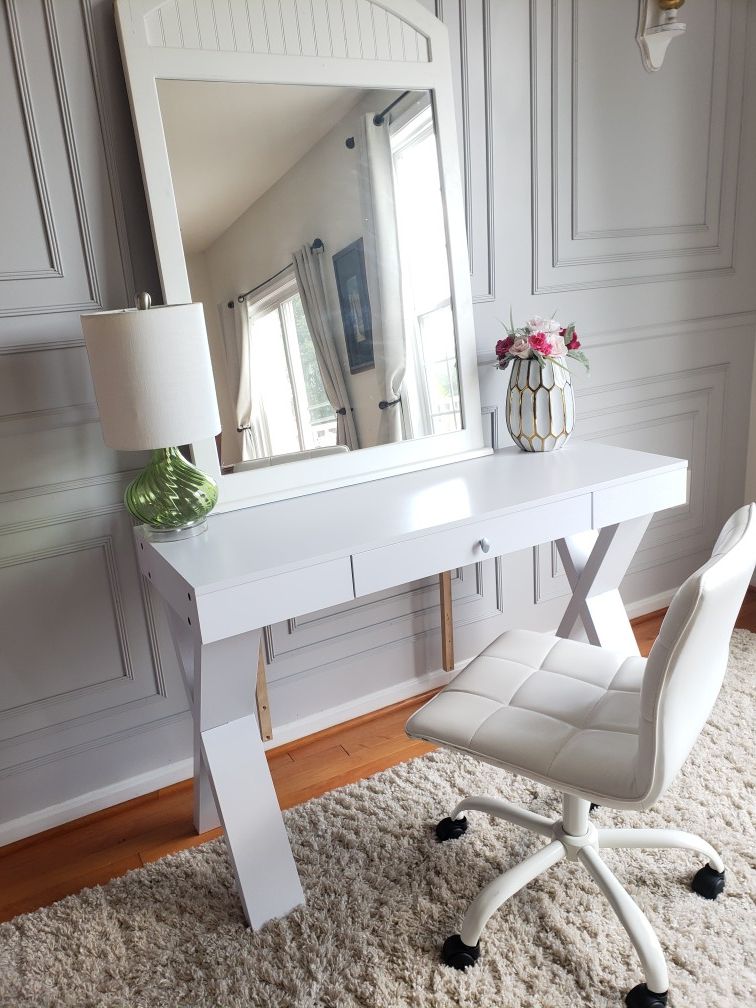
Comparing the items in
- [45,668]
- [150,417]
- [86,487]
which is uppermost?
[150,417]

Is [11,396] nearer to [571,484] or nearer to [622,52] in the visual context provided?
[571,484]

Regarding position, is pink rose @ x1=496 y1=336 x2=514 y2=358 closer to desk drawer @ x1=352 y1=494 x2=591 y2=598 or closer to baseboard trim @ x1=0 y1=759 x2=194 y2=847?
desk drawer @ x1=352 y1=494 x2=591 y2=598

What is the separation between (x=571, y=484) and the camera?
1.74 meters

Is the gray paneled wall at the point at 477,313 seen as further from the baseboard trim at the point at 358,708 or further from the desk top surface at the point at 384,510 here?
the desk top surface at the point at 384,510

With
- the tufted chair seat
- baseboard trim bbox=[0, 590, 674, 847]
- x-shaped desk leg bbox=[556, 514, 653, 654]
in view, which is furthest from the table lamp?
x-shaped desk leg bbox=[556, 514, 653, 654]

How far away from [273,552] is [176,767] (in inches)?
34.5

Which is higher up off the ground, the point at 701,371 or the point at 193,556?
the point at 701,371

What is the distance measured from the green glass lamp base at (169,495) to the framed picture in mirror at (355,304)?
0.52 metres

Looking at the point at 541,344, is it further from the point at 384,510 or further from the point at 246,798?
the point at 246,798

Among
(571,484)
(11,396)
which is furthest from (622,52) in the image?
(11,396)

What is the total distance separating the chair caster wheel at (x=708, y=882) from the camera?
150 cm

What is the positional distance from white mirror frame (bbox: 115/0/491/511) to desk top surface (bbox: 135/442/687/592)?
5cm

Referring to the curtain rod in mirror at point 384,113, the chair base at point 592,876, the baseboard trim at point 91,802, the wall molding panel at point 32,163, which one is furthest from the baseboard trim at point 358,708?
the curtain rod in mirror at point 384,113

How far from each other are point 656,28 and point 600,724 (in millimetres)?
1915
